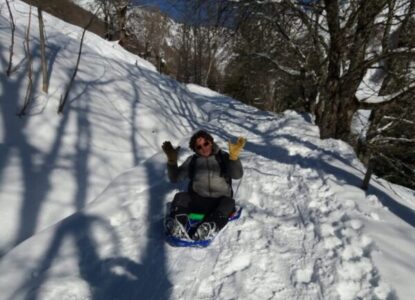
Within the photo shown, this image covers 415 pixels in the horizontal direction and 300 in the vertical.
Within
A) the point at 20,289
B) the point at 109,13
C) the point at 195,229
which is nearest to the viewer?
the point at 20,289

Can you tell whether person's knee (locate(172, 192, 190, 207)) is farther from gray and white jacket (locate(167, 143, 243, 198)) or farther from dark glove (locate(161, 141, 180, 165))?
dark glove (locate(161, 141, 180, 165))

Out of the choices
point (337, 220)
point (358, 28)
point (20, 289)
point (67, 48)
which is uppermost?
point (358, 28)

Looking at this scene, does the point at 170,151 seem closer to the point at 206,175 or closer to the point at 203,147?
the point at 203,147

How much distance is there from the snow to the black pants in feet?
0.67

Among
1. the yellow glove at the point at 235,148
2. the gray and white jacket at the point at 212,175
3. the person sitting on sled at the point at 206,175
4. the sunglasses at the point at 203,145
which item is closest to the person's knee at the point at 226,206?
the person sitting on sled at the point at 206,175

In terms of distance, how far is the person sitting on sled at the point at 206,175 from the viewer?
4223 mm

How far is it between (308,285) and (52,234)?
249 cm

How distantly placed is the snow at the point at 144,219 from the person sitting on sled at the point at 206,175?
0.34 metres

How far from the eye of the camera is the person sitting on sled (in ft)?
13.9

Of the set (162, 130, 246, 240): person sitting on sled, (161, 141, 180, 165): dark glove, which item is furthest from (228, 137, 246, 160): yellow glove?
(161, 141, 180, 165): dark glove

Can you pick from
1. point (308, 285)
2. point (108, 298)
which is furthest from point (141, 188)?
point (308, 285)

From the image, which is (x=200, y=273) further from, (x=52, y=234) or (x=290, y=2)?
(x=290, y=2)

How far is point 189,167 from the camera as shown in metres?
4.59

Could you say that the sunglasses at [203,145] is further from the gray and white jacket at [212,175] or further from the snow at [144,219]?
the snow at [144,219]
